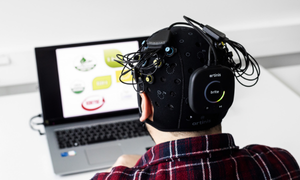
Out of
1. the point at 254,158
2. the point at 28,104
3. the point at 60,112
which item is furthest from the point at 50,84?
the point at 254,158

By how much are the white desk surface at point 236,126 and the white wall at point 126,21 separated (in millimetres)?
277

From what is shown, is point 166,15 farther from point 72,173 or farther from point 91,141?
point 72,173

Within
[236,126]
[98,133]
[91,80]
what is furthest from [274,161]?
[91,80]

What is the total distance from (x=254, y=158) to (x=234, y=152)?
0.16 ft

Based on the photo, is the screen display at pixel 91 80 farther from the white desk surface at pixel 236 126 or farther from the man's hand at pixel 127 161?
the man's hand at pixel 127 161

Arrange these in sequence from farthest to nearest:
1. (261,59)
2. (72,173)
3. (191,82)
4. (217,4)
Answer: (261,59) < (217,4) < (72,173) < (191,82)

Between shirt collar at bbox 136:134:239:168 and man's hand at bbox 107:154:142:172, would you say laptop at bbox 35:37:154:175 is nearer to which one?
man's hand at bbox 107:154:142:172

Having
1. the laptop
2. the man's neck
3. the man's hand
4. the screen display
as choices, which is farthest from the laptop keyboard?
the man's neck

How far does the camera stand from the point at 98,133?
1188mm

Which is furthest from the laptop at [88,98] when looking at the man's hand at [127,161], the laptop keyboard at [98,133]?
the man's hand at [127,161]

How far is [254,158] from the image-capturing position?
0.67 metres

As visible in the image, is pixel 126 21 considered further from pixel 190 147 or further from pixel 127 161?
pixel 190 147

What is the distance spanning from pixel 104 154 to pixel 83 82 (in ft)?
1.10

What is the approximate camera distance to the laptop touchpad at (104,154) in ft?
3.44
